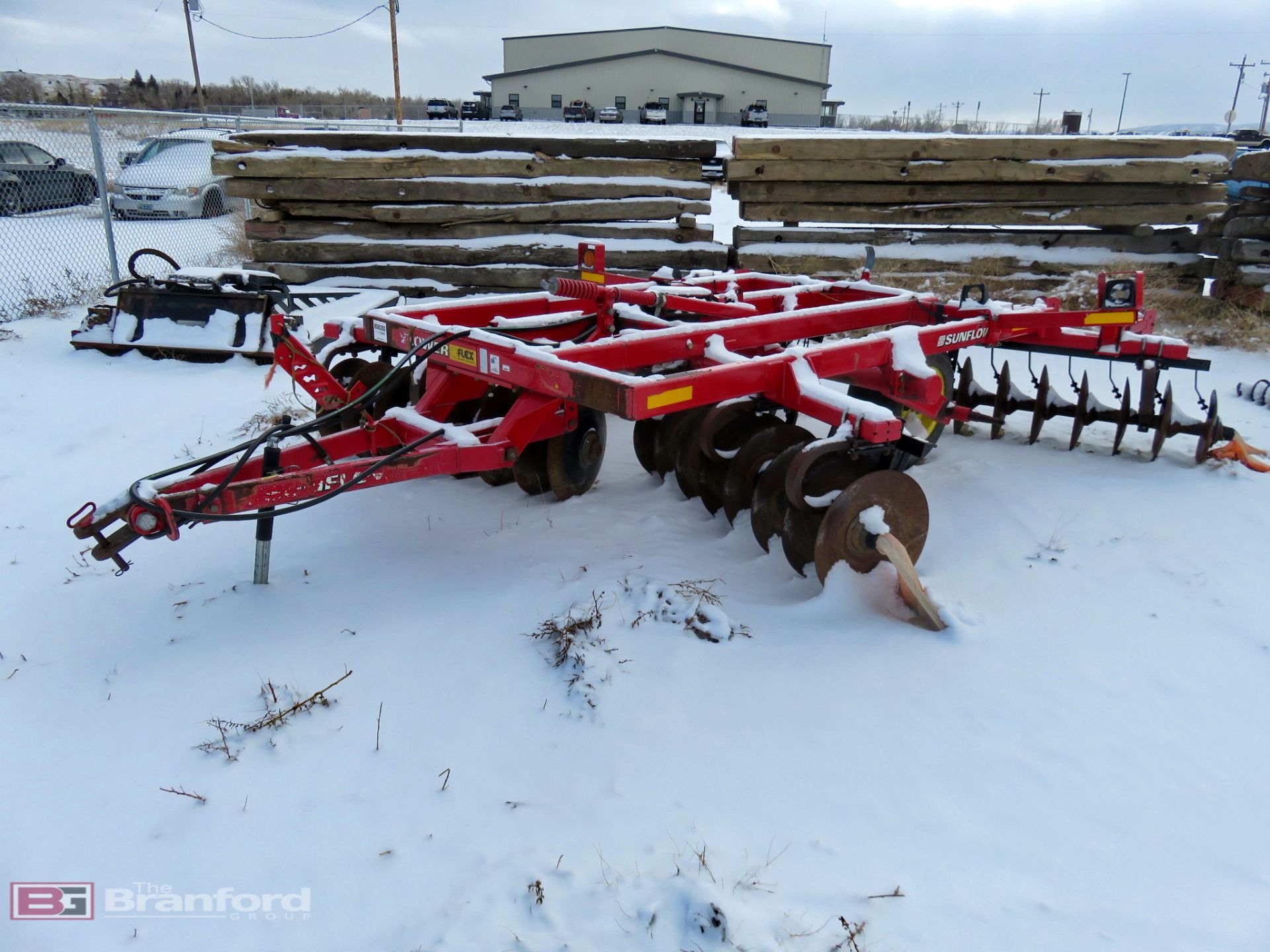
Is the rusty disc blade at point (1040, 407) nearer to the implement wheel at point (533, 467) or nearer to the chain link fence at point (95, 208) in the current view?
the implement wheel at point (533, 467)

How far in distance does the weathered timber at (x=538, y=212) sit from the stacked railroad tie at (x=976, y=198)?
91cm

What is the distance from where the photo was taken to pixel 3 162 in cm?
1238

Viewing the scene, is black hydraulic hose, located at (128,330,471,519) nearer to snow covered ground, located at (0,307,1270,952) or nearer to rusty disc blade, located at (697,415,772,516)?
snow covered ground, located at (0,307,1270,952)

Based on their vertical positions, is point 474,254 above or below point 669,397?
above

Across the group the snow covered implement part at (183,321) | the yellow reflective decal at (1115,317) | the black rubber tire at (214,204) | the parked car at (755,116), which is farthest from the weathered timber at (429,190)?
the parked car at (755,116)

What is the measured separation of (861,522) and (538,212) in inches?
263

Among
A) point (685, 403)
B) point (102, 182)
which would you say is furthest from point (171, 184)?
point (685, 403)

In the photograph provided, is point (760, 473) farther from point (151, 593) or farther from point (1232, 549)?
point (151, 593)

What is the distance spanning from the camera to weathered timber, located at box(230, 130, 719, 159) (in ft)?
28.2

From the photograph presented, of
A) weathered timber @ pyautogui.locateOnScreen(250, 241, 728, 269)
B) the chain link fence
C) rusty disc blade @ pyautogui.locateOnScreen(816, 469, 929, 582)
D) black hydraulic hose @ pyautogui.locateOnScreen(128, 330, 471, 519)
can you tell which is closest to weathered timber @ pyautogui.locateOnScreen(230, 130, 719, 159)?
weathered timber @ pyautogui.locateOnScreen(250, 241, 728, 269)

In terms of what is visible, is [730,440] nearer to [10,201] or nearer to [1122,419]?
[1122,419]

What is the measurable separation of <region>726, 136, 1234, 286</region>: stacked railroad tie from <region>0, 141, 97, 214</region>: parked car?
9850 millimetres

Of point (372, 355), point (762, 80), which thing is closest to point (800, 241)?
point (372, 355)

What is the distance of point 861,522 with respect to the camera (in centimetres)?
309
